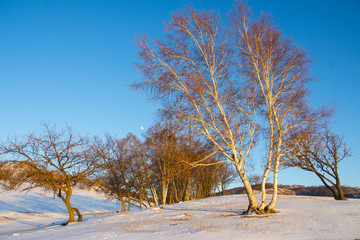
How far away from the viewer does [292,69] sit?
12.3 metres

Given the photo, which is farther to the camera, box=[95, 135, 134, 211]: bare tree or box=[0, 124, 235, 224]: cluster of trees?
box=[95, 135, 134, 211]: bare tree

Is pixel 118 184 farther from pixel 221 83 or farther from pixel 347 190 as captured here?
pixel 347 190

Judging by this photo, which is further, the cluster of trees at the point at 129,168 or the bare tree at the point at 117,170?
the bare tree at the point at 117,170

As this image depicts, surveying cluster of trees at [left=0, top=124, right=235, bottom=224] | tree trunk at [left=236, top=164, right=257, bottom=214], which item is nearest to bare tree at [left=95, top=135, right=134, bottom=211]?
cluster of trees at [left=0, top=124, right=235, bottom=224]

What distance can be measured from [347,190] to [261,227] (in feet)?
93.0

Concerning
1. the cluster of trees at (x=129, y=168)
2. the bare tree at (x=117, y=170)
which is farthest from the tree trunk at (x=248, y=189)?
the bare tree at (x=117, y=170)

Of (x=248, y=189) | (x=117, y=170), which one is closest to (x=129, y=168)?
(x=117, y=170)

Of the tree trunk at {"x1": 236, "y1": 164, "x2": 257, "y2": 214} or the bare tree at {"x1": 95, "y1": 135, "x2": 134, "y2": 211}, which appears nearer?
the tree trunk at {"x1": 236, "y1": 164, "x2": 257, "y2": 214}

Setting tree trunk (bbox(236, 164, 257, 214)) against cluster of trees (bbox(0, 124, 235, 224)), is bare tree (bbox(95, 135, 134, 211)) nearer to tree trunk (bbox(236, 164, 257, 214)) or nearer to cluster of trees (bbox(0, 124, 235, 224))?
cluster of trees (bbox(0, 124, 235, 224))

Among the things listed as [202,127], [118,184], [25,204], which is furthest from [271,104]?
[25,204]

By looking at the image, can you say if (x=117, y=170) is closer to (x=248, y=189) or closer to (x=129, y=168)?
(x=129, y=168)

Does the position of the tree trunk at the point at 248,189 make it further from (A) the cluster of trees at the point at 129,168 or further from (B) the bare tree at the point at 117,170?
(B) the bare tree at the point at 117,170

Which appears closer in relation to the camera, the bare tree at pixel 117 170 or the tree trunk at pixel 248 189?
the tree trunk at pixel 248 189

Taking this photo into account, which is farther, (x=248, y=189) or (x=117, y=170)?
(x=117, y=170)
